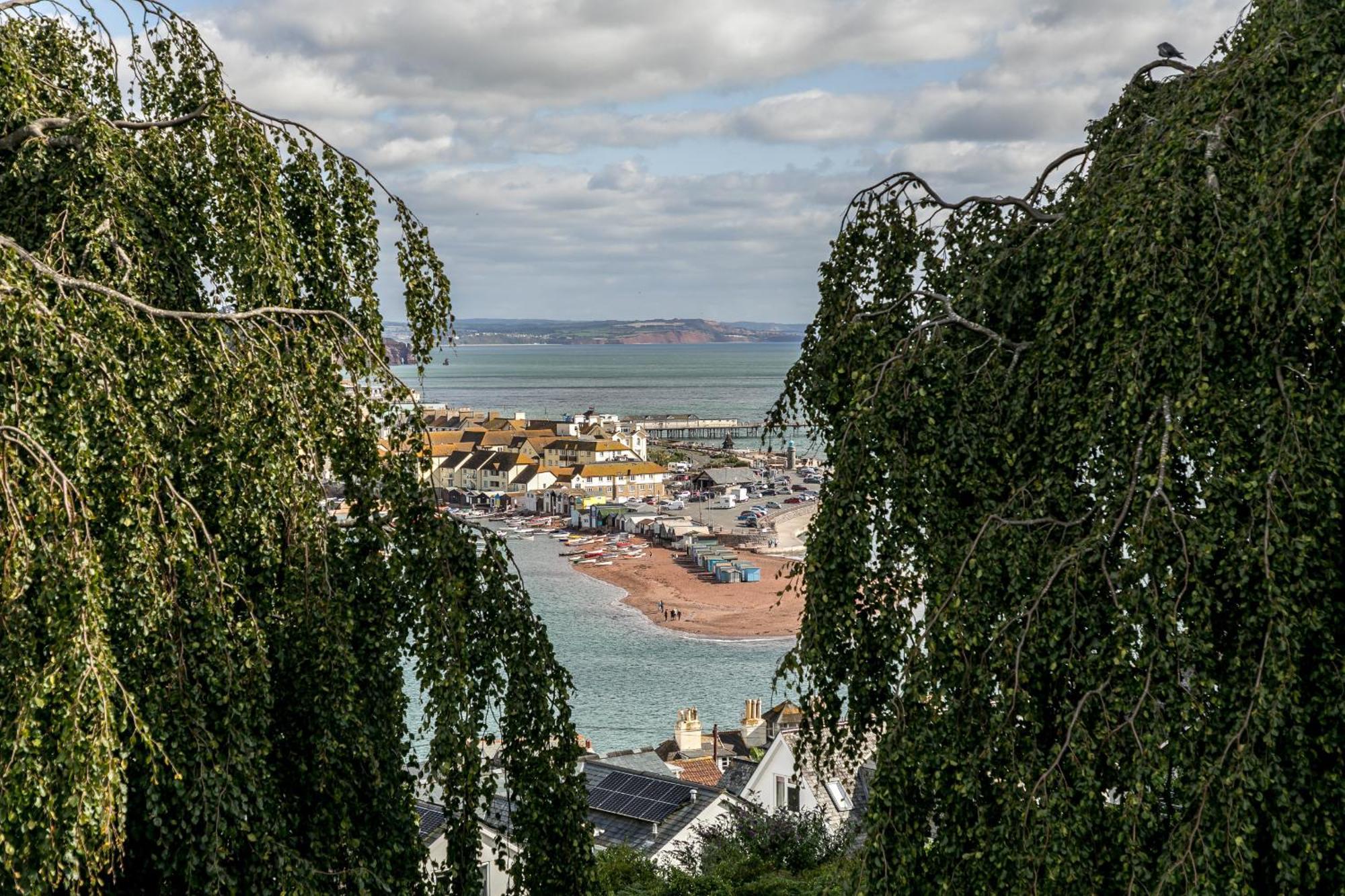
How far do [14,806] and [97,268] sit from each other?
1.90 meters

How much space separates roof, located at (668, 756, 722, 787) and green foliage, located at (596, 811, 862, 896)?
234 inches

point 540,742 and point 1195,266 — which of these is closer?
point 1195,266

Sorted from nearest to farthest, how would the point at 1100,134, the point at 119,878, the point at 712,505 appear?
the point at 119,878 < the point at 1100,134 < the point at 712,505

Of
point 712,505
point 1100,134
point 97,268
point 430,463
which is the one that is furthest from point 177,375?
point 712,505

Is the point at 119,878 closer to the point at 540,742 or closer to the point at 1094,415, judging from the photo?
the point at 540,742

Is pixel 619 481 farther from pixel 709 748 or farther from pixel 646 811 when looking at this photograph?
pixel 646 811

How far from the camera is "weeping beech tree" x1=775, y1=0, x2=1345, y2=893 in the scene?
360 centimetres

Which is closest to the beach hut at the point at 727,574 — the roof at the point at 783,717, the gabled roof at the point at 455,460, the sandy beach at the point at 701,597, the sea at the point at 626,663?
the sandy beach at the point at 701,597

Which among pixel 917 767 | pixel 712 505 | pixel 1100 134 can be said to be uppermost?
pixel 1100 134

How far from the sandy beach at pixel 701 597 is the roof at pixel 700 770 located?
978cm

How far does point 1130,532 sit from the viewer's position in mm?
3783

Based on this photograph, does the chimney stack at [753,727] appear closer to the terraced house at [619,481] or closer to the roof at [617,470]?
the terraced house at [619,481]

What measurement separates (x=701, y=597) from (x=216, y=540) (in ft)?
115

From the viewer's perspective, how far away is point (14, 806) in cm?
305
